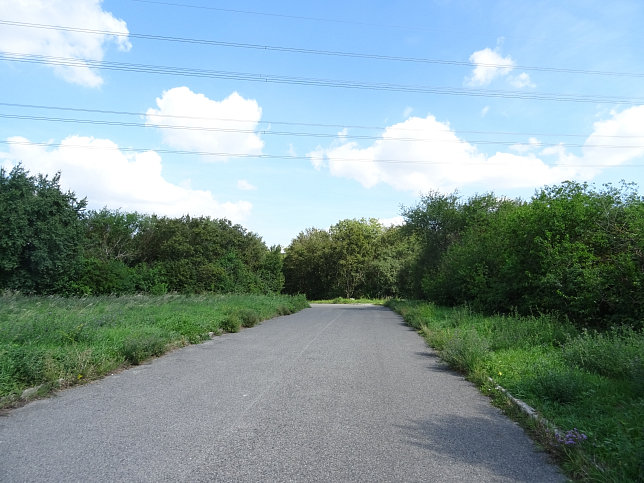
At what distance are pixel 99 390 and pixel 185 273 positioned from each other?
122 feet

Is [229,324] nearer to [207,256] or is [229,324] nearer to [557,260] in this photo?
[557,260]

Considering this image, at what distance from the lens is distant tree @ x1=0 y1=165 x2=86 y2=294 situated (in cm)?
2886

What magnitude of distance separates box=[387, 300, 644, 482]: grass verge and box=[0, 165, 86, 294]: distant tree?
30137 mm

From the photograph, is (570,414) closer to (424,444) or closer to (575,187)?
(424,444)

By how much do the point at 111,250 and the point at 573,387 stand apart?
5195 centimetres

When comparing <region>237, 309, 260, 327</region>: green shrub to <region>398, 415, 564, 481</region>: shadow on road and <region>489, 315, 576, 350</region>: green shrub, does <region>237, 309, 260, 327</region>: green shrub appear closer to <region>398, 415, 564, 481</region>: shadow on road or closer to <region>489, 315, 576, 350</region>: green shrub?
<region>489, 315, 576, 350</region>: green shrub

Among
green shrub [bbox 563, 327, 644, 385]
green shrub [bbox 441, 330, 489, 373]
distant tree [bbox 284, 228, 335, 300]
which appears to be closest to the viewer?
green shrub [bbox 563, 327, 644, 385]

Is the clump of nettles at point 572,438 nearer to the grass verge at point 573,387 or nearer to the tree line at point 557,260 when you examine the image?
the grass verge at point 573,387

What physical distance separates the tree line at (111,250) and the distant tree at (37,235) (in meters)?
0.06

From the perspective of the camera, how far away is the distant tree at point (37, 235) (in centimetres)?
2886

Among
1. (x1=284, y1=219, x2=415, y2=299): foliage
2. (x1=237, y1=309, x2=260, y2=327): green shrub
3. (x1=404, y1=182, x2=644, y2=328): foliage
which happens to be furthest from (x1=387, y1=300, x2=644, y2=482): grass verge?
(x1=284, y1=219, x2=415, y2=299): foliage

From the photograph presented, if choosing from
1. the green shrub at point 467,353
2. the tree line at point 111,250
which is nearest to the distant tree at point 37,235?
the tree line at point 111,250

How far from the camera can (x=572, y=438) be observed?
4484 mm

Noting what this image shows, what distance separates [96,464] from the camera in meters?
4.12
